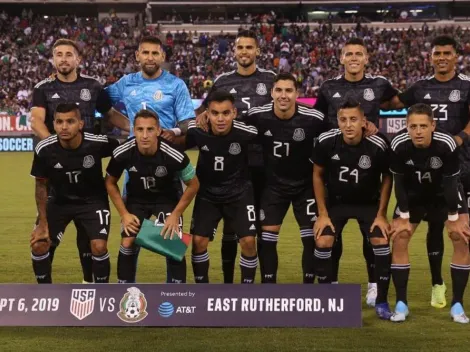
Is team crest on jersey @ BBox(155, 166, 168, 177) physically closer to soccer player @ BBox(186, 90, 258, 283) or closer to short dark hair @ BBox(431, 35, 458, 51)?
soccer player @ BBox(186, 90, 258, 283)

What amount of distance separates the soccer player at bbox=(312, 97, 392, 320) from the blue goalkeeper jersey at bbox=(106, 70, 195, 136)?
144 centimetres

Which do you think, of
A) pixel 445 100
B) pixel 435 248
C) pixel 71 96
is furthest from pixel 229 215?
pixel 445 100

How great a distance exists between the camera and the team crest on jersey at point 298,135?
7.12 metres

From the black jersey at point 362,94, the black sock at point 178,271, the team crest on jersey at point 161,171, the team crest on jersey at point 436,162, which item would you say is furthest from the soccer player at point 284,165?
the team crest on jersey at point 436,162

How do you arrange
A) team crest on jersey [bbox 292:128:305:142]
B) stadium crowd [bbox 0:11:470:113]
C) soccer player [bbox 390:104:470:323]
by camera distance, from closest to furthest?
soccer player [bbox 390:104:470:323], team crest on jersey [bbox 292:128:305:142], stadium crowd [bbox 0:11:470:113]

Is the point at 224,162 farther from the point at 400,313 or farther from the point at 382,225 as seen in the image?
the point at 400,313

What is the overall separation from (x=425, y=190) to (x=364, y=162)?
558 millimetres

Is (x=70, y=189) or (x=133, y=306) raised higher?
(x=70, y=189)

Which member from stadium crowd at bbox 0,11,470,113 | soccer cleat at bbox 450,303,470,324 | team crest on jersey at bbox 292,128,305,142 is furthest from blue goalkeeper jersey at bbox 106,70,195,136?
stadium crowd at bbox 0,11,470,113

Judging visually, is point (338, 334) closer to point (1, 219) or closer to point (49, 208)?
point (49, 208)

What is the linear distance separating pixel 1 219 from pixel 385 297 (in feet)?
27.1

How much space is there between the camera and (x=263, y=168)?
7.29 meters

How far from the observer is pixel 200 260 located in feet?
22.9

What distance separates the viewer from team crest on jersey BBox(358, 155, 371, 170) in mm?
6836
